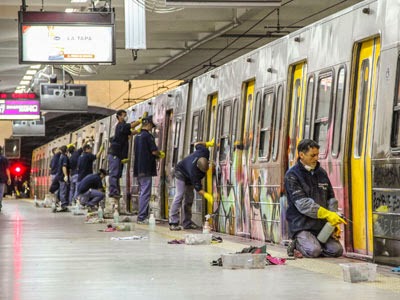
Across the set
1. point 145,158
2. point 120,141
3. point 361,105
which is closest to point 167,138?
point 120,141

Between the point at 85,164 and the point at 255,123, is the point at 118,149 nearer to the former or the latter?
the point at 85,164

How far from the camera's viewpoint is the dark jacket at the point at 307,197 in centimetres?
1292

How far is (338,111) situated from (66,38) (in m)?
10.2

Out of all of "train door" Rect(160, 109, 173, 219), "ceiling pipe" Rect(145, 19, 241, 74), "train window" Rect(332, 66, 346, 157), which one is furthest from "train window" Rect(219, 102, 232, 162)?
"ceiling pipe" Rect(145, 19, 241, 74)

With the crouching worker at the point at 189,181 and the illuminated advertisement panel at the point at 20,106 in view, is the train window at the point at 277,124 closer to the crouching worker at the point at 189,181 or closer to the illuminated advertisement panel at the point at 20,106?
the crouching worker at the point at 189,181

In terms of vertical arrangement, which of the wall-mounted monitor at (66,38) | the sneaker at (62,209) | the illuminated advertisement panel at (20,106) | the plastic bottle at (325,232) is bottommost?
the sneaker at (62,209)

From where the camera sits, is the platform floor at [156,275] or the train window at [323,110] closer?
the platform floor at [156,275]

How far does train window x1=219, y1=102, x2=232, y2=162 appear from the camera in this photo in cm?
1920

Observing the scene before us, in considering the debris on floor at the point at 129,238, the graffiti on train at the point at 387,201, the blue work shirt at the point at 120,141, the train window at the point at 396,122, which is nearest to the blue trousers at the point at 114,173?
the blue work shirt at the point at 120,141

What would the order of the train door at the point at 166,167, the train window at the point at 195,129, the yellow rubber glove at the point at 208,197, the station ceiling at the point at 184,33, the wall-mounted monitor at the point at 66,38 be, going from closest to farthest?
1. the yellow rubber glove at the point at 208,197
2. the wall-mounted monitor at the point at 66,38
3. the train window at the point at 195,129
4. the train door at the point at 166,167
5. the station ceiling at the point at 184,33

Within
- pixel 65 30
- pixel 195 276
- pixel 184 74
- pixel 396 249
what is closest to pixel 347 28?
pixel 396 249

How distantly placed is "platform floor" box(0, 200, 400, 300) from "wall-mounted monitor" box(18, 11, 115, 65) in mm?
6143

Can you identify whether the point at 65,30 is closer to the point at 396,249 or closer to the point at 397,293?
the point at 396,249

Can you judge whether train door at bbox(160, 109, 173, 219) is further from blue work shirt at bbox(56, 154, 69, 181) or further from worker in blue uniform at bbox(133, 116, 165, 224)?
blue work shirt at bbox(56, 154, 69, 181)
